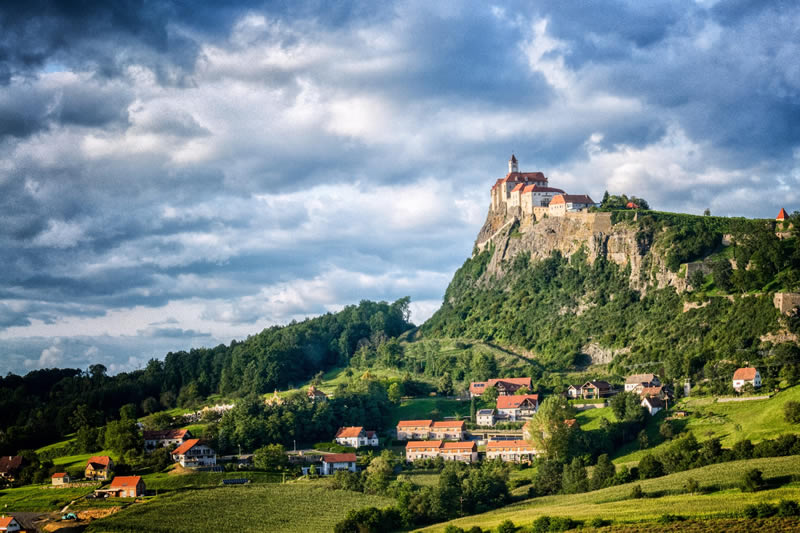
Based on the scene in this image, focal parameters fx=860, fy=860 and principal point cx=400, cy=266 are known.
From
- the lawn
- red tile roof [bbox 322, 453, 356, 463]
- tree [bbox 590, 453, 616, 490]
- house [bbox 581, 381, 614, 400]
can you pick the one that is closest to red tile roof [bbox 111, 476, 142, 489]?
red tile roof [bbox 322, 453, 356, 463]

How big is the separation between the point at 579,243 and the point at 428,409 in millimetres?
43065

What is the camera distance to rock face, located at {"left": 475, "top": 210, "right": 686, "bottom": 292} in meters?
128

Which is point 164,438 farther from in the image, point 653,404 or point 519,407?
point 653,404

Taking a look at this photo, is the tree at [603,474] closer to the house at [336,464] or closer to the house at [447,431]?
the house at [447,431]

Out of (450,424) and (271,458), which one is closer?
(271,458)

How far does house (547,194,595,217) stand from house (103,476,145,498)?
86130mm

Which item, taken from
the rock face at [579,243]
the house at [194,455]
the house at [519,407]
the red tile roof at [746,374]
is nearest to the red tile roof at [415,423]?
the house at [519,407]

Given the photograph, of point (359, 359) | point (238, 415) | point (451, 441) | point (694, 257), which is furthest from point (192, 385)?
point (694, 257)

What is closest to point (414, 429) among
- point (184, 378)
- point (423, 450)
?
point (423, 450)

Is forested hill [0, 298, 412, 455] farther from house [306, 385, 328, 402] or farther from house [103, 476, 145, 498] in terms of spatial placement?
house [103, 476, 145, 498]

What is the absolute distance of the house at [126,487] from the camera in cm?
8400

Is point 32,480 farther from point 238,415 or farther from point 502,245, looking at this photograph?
Result: point 502,245

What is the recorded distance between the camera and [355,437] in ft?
334

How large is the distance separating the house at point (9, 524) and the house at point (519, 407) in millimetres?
57156
